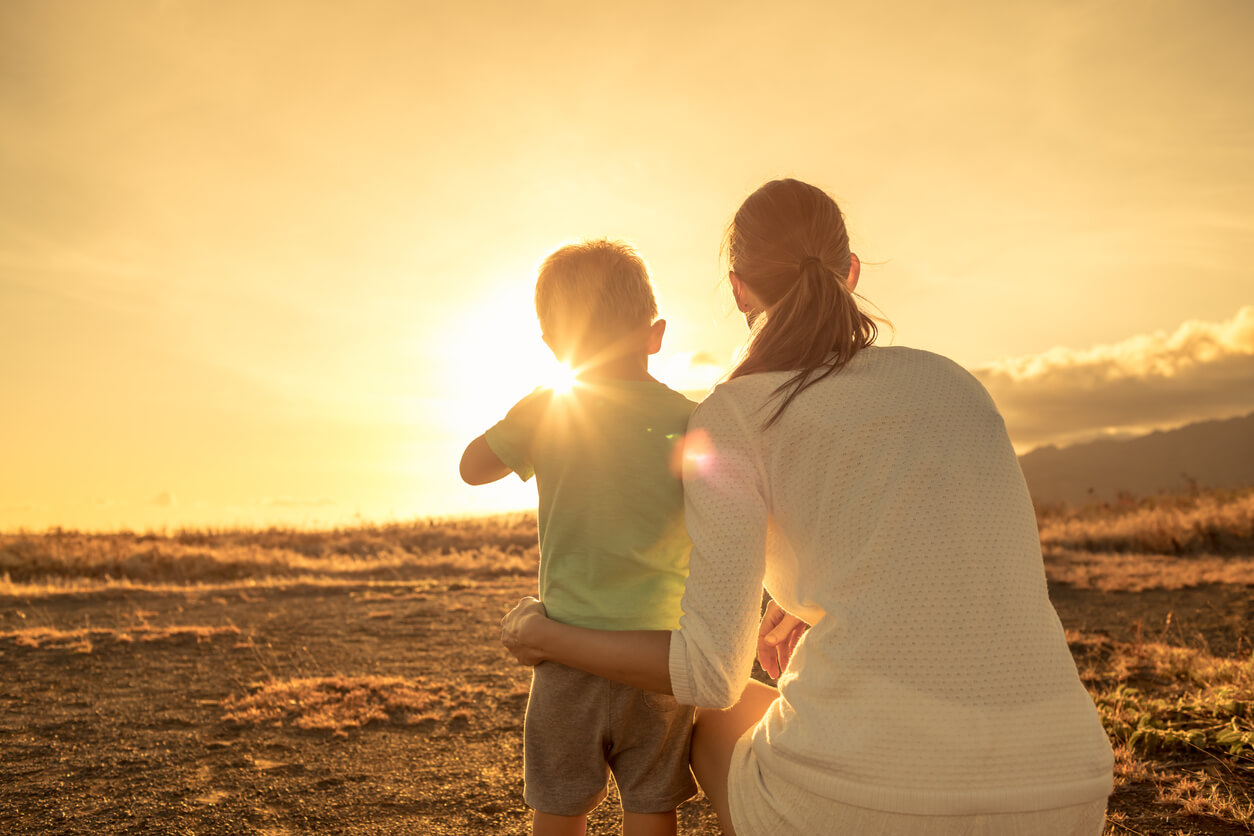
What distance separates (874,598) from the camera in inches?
50.8

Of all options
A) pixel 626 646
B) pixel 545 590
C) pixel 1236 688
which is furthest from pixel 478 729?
pixel 1236 688

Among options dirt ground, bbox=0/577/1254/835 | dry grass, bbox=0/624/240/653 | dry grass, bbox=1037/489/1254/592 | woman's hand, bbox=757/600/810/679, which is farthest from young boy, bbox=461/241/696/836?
dry grass, bbox=1037/489/1254/592

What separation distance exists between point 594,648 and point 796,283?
908 millimetres

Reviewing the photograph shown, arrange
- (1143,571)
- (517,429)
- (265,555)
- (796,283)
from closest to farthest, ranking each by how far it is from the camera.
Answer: (796,283), (517,429), (1143,571), (265,555)

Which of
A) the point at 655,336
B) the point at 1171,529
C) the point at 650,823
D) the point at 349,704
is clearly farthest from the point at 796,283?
the point at 1171,529

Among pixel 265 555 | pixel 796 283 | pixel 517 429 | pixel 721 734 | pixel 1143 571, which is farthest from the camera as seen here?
pixel 265 555

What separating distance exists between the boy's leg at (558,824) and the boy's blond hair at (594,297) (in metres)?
1.18

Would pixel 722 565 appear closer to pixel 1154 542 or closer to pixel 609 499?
pixel 609 499

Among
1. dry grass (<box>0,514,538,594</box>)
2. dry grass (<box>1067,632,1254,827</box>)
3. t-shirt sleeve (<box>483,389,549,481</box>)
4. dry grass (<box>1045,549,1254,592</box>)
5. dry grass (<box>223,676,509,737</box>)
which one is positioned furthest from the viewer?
dry grass (<box>0,514,538,594</box>)

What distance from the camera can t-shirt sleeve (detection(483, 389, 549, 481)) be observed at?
210cm

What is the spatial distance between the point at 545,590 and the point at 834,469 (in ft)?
2.96

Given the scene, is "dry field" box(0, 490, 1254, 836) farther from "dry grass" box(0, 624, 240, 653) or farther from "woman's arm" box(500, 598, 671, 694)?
"woman's arm" box(500, 598, 671, 694)

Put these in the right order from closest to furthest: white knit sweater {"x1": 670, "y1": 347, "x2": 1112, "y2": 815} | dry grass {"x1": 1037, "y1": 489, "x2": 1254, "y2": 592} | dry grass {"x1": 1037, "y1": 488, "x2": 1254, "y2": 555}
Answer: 1. white knit sweater {"x1": 670, "y1": 347, "x2": 1112, "y2": 815}
2. dry grass {"x1": 1037, "y1": 489, "x2": 1254, "y2": 592}
3. dry grass {"x1": 1037, "y1": 488, "x2": 1254, "y2": 555}

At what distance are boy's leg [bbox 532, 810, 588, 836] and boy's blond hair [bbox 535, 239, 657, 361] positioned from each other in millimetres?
1184
